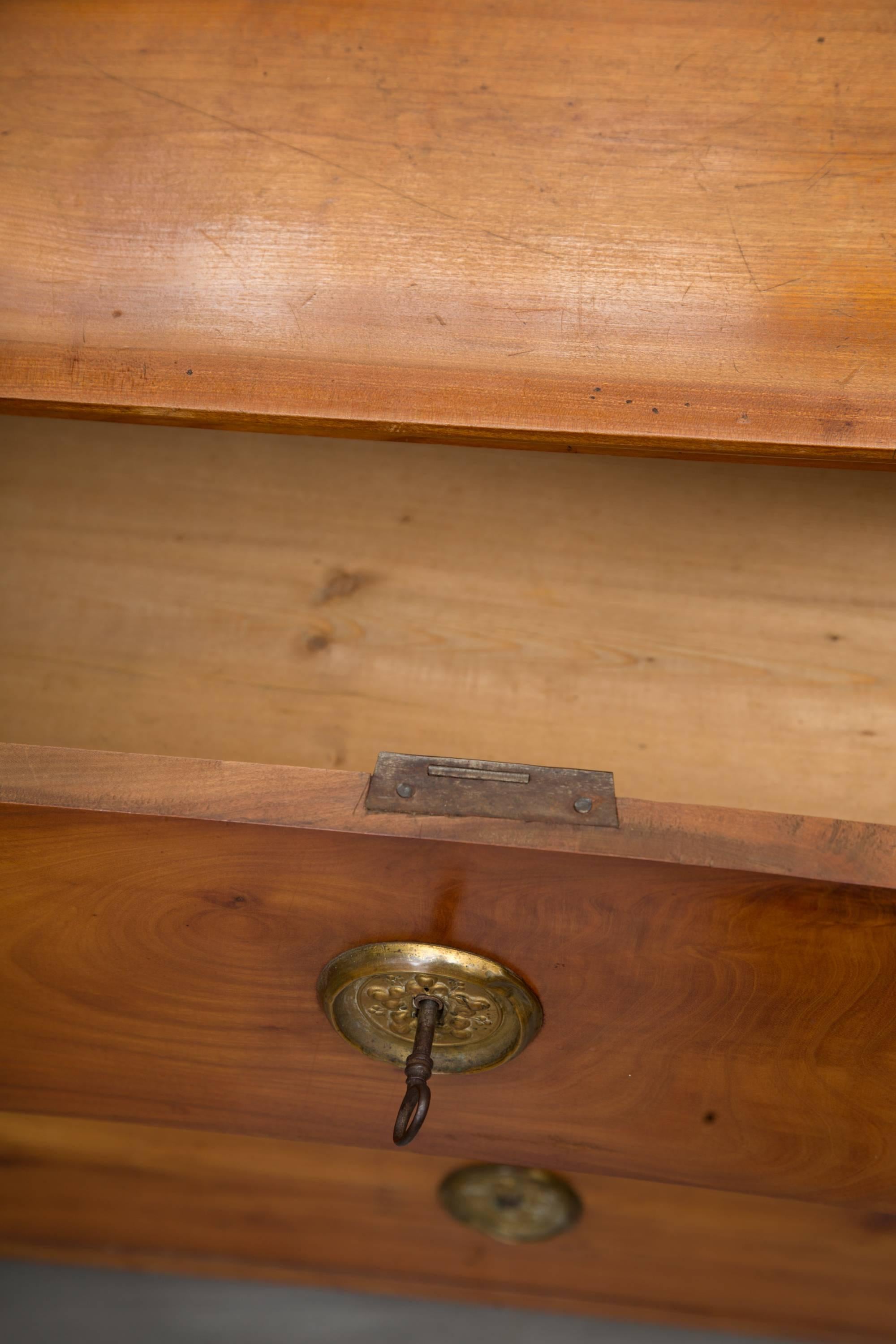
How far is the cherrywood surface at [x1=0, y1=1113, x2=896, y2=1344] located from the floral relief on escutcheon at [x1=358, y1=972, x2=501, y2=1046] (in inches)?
14.4

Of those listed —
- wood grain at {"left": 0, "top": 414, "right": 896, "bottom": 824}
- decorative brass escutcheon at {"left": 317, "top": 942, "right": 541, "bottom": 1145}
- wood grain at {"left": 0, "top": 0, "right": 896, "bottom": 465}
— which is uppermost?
wood grain at {"left": 0, "top": 0, "right": 896, "bottom": 465}

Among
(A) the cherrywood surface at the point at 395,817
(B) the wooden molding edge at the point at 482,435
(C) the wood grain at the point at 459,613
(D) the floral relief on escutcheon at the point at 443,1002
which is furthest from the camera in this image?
(C) the wood grain at the point at 459,613

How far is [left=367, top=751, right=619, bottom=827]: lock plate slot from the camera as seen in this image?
570 millimetres

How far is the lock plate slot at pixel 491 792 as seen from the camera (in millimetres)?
570

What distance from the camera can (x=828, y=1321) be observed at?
3.50 feet

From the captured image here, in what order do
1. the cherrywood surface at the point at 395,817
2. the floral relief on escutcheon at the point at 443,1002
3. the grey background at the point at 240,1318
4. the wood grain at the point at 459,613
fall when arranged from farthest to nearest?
the grey background at the point at 240,1318
the wood grain at the point at 459,613
the floral relief on escutcheon at the point at 443,1002
the cherrywood surface at the point at 395,817

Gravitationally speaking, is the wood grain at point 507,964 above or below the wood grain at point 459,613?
below

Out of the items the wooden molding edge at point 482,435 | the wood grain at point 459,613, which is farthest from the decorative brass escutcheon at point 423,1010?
the wooden molding edge at point 482,435

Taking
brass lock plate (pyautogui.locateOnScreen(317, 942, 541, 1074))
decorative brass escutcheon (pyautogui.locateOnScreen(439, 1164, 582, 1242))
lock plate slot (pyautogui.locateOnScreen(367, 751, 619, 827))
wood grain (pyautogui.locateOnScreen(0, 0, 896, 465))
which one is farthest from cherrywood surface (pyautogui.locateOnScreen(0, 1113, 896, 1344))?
wood grain (pyautogui.locateOnScreen(0, 0, 896, 465))

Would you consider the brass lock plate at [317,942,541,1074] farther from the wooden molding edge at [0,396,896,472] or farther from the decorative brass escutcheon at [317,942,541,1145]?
the wooden molding edge at [0,396,896,472]

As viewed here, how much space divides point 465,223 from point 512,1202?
896 millimetres

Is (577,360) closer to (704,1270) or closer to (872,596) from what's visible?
(872,596)

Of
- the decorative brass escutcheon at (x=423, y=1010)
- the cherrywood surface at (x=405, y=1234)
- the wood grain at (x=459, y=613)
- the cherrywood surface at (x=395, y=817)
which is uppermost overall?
the wood grain at (x=459, y=613)

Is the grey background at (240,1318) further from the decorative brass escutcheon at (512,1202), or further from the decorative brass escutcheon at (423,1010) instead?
the decorative brass escutcheon at (423,1010)
